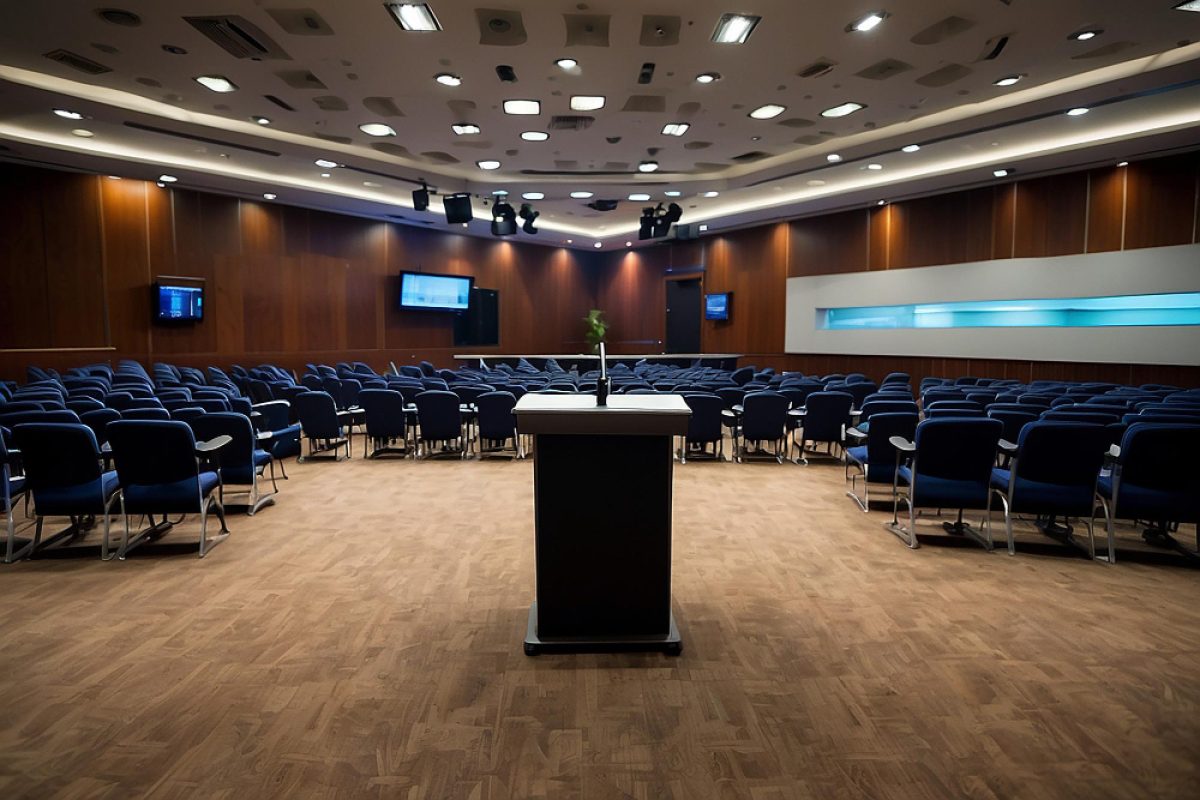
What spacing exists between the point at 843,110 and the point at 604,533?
357 inches

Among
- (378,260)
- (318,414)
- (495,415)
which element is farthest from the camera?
(378,260)

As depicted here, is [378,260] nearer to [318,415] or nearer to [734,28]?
[318,415]

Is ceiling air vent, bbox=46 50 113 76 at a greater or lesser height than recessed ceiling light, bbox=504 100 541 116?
lesser

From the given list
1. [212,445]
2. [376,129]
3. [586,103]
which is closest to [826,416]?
[586,103]

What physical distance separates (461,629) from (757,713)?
159 cm

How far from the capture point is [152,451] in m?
4.54

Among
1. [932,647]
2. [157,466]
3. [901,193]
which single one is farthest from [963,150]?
[157,466]

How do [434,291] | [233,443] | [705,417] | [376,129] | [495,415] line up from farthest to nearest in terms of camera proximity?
[434,291], [376,129], [495,415], [705,417], [233,443]

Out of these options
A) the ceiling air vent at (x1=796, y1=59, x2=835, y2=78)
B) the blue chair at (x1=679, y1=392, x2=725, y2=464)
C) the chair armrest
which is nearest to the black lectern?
the chair armrest

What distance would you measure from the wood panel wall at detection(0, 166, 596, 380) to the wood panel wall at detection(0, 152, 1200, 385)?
0.09 ft

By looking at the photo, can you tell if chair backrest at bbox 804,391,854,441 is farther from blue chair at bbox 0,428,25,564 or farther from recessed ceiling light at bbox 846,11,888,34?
blue chair at bbox 0,428,25,564

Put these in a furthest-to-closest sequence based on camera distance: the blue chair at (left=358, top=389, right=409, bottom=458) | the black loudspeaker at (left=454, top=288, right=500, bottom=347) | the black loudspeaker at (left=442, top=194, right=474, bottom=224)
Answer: the black loudspeaker at (left=454, top=288, right=500, bottom=347) → the black loudspeaker at (left=442, top=194, right=474, bottom=224) → the blue chair at (left=358, top=389, right=409, bottom=458)

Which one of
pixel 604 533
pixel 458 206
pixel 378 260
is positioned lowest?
pixel 604 533

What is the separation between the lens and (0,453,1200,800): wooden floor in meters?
2.23
